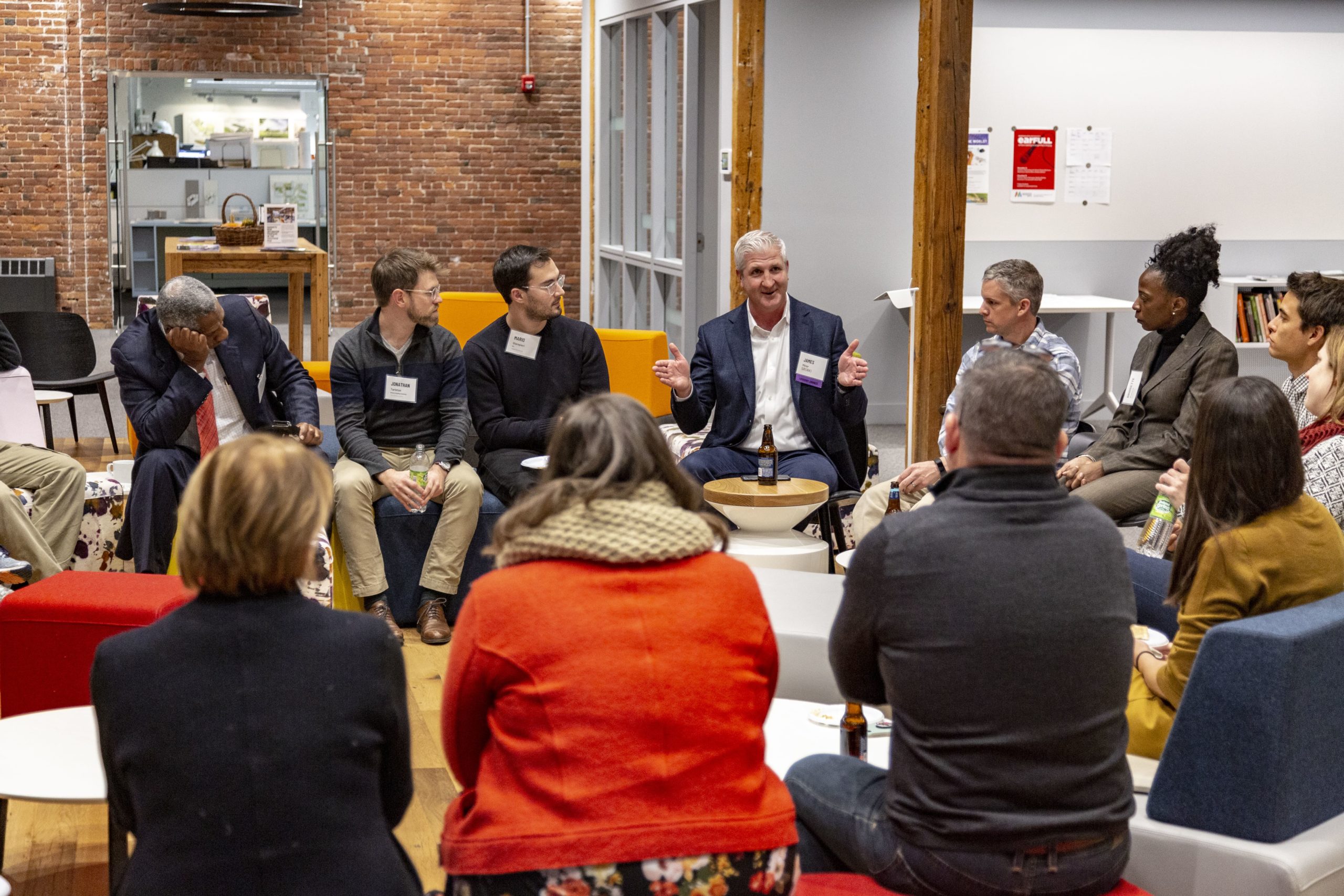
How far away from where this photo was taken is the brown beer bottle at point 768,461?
4.34 m

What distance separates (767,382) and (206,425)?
1966mm

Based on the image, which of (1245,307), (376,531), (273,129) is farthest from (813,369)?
(273,129)

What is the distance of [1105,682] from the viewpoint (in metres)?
1.82

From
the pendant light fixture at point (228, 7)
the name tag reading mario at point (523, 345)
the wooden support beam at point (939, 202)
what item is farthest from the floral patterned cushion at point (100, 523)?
the pendant light fixture at point (228, 7)

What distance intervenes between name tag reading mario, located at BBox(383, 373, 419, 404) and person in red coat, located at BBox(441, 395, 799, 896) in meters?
2.95

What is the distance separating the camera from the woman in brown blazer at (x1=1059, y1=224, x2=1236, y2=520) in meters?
4.26

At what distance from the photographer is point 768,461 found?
4.34m

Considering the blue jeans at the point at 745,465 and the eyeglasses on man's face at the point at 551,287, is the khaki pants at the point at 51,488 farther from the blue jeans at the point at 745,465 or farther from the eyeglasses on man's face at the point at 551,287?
the blue jeans at the point at 745,465

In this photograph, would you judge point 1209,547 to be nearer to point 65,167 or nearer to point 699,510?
point 699,510

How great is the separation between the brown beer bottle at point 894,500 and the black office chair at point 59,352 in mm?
4746

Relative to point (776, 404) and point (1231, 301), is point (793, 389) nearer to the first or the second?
point (776, 404)

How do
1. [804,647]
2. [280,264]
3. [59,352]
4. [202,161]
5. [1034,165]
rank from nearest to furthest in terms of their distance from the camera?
[804,647] → [59,352] → [280,264] → [1034,165] → [202,161]

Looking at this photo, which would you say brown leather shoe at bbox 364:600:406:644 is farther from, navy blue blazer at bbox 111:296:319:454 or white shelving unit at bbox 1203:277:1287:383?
white shelving unit at bbox 1203:277:1287:383

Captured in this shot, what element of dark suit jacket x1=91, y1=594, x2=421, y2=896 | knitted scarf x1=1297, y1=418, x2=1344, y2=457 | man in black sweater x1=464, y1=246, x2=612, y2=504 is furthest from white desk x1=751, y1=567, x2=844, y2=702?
man in black sweater x1=464, y1=246, x2=612, y2=504
